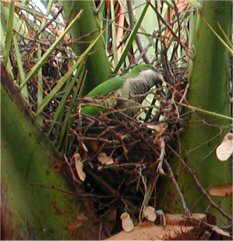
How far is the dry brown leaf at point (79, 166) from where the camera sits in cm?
132

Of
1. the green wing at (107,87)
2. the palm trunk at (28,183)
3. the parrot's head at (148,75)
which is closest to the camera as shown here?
the palm trunk at (28,183)

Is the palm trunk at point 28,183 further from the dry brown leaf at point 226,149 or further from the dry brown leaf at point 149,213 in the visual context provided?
the dry brown leaf at point 226,149

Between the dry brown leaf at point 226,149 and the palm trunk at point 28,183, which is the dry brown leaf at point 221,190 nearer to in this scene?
the dry brown leaf at point 226,149

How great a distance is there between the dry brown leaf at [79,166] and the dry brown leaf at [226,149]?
0.96 feet

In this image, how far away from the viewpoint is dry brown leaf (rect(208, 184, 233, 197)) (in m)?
1.36

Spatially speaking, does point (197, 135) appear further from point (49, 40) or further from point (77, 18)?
A: point (49, 40)

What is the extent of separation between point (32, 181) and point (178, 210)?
1.09 ft

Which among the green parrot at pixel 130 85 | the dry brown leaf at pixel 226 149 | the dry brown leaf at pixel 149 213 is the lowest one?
the dry brown leaf at pixel 149 213

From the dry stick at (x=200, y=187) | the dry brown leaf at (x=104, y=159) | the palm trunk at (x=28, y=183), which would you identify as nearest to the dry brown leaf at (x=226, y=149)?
the dry stick at (x=200, y=187)

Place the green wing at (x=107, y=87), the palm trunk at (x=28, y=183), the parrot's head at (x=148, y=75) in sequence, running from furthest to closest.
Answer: the parrot's head at (x=148, y=75) < the green wing at (x=107, y=87) < the palm trunk at (x=28, y=183)

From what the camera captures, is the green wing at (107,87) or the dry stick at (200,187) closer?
the dry stick at (200,187)

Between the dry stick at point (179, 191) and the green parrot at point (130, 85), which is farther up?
the green parrot at point (130, 85)

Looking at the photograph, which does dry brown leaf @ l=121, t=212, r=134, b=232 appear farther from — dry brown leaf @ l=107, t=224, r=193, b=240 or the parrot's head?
the parrot's head

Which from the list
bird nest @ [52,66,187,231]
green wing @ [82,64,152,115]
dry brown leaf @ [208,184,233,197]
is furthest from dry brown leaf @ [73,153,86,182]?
dry brown leaf @ [208,184,233,197]
